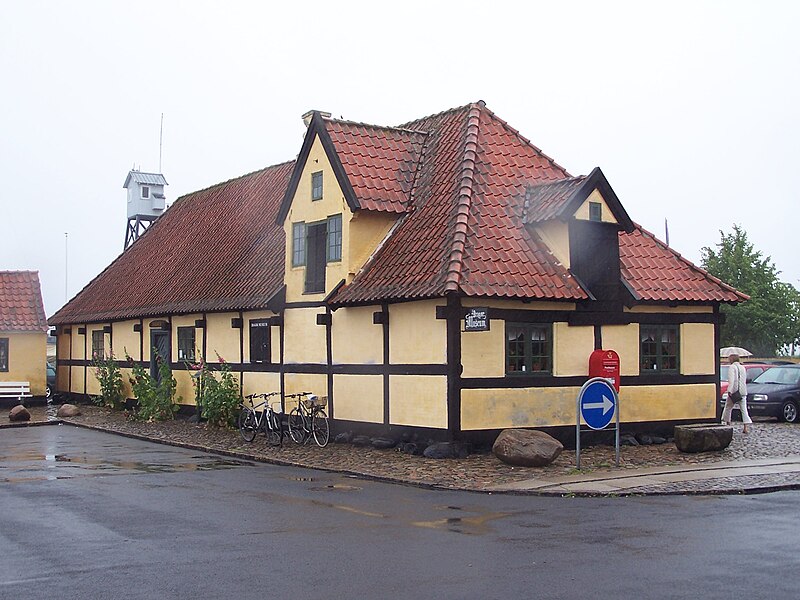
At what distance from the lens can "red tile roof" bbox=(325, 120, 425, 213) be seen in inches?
852

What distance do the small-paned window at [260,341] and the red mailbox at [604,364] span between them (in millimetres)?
8258

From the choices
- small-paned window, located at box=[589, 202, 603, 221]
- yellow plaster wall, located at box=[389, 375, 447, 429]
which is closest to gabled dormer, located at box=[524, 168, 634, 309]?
small-paned window, located at box=[589, 202, 603, 221]

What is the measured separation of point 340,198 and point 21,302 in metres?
20.3

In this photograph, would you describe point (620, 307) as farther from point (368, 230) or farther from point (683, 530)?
point (683, 530)

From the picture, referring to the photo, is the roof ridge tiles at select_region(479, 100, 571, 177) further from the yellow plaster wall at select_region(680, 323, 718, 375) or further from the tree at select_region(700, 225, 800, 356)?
the tree at select_region(700, 225, 800, 356)

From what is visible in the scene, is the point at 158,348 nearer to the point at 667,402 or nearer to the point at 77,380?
the point at 77,380

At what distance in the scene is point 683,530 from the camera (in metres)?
11.1

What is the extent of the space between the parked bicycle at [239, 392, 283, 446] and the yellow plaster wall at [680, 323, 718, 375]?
→ 341 inches

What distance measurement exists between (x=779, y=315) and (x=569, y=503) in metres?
50.4

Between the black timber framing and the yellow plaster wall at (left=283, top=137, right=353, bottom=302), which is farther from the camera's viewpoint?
the yellow plaster wall at (left=283, top=137, right=353, bottom=302)

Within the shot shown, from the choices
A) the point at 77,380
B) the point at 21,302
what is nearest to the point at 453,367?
the point at 77,380

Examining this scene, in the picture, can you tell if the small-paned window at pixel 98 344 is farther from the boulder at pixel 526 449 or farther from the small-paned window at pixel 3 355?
the boulder at pixel 526 449

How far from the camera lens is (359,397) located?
21016mm

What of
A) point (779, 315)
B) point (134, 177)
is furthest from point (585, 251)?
point (779, 315)
